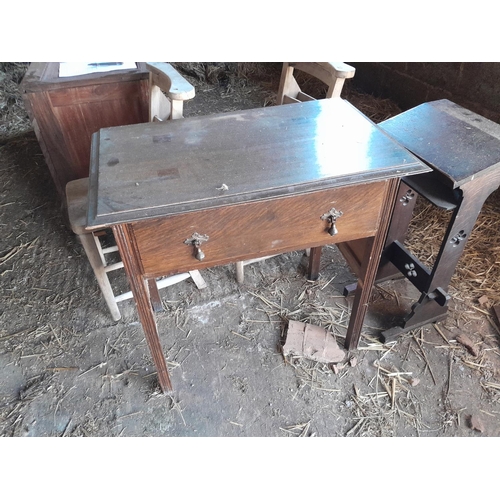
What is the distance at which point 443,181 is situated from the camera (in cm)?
161

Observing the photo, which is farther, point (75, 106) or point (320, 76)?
point (75, 106)

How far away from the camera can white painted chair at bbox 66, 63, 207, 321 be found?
171cm

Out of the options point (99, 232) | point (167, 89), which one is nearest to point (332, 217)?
point (167, 89)

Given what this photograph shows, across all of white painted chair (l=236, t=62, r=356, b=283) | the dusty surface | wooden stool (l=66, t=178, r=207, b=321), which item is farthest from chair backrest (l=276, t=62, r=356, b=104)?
wooden stool (l=66, t=178, r=207, b=321)

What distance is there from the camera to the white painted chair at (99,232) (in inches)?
67.2

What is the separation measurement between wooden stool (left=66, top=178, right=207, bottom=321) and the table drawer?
24.1 inches

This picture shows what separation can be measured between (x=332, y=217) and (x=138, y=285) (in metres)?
0.73

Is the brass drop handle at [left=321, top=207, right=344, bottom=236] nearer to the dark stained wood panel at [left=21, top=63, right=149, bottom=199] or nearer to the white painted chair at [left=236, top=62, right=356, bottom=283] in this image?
the white painted chair at [left=236, top=62, right=356, bottom=283]

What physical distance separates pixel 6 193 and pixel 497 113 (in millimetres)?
3882

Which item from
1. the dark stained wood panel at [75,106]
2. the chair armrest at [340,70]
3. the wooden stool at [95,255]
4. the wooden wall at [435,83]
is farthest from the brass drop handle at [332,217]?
the wooden wall at [435,83]

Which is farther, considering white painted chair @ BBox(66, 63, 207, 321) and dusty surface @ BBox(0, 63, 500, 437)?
dusty surface @ BBox(0, 63, 500, 437)

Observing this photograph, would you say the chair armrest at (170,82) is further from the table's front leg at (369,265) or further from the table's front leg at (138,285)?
the table's front leg at (369,265)

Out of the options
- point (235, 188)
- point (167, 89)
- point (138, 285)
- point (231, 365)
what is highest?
point (167, 89)

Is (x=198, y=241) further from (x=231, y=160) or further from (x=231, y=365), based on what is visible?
(x=231, y=365)
